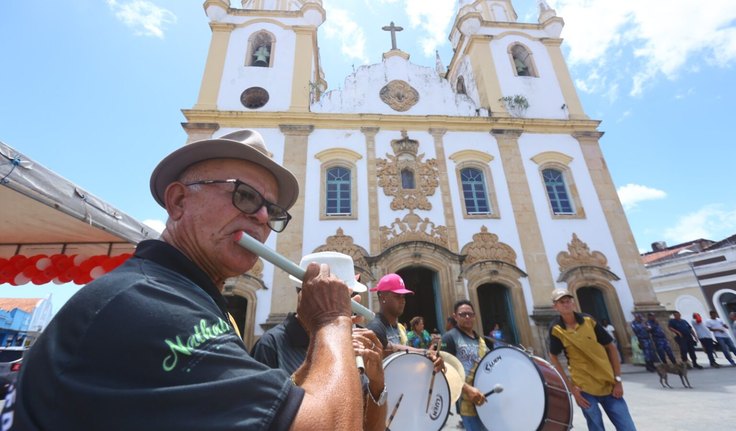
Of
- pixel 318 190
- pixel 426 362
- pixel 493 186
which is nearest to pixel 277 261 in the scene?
pixel 426 362

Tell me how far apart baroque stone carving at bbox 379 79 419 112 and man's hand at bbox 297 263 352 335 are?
1258 cm

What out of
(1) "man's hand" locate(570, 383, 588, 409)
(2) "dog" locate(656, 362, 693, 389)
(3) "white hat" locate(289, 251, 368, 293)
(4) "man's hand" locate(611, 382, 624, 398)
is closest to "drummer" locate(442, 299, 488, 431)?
(1) "man's hand" locate(570, 383, 588, 409)

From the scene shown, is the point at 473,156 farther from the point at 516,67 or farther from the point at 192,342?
the point at 192,342

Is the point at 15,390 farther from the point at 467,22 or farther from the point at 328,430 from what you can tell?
the point at 467,22

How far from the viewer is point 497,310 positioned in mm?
10711

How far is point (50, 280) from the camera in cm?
568

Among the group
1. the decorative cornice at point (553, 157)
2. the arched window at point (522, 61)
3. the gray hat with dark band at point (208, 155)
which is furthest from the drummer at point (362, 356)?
the arched window at point (522, 61)

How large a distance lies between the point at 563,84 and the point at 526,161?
493 cm

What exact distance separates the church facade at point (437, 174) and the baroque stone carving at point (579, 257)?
40mm

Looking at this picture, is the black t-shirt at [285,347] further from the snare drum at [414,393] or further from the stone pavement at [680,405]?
the stone pavement at [680,405]

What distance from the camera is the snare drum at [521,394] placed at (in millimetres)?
3131

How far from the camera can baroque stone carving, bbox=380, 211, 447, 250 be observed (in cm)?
1030

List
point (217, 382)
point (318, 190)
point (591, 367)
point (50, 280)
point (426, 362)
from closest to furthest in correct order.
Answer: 1. point (217, 382)
2. point (426, 362)
3. point (591, 367)
4. point (50, 280)
5. point (318, 190)

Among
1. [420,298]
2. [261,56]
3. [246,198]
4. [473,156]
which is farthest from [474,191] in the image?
[246,198]
